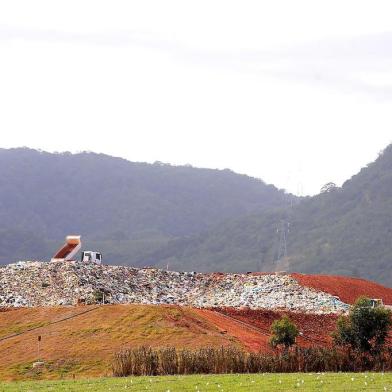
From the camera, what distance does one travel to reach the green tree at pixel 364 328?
38562 mm

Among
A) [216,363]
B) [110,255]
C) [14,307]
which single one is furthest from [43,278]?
[110,255]

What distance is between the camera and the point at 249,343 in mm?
44875

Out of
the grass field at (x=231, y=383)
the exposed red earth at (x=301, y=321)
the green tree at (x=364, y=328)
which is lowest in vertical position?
the exposed red earth at (x=301, y=321)

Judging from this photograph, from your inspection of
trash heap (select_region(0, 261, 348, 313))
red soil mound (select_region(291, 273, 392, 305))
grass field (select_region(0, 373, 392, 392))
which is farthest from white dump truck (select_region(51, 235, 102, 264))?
grass field (select_region(0, 373, 392, 392))

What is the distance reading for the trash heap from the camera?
58344 mm

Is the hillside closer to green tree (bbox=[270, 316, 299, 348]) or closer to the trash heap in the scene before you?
green tree (bbox=[270, 316, 299, 348])

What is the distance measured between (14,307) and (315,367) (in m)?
25.1

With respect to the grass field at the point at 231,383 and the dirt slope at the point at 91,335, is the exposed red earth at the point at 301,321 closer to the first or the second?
the dirt slope at the point at 91,335

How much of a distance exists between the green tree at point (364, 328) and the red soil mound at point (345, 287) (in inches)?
891

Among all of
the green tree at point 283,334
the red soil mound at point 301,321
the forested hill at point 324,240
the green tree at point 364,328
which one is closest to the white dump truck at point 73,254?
the red soil mound at point 301,321

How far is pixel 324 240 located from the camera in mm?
174000

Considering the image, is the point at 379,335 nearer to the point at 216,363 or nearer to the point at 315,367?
the point at 315,367

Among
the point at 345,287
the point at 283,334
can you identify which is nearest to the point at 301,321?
the point at 283,334

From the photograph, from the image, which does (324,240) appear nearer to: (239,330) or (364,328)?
(239,330)
